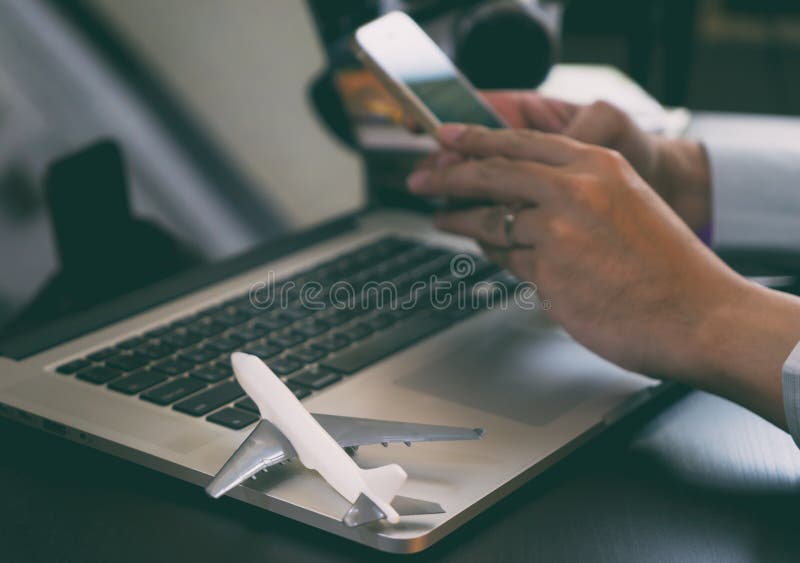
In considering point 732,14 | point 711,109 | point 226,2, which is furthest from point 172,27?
point 732,14

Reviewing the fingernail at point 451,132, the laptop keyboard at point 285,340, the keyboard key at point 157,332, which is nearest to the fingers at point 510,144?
the fingernail at point 451,132

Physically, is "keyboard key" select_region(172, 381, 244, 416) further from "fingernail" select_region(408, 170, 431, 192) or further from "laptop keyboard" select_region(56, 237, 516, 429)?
"fingernail" select_region(408, 170, 431, 192)

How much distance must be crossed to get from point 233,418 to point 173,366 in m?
0.07

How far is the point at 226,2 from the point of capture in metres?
0.73

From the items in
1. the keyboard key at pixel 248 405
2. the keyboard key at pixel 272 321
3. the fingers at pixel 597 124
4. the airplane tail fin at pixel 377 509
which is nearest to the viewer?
the airplane tail fin at pixel 377 509

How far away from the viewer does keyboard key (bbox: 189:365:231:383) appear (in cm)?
48

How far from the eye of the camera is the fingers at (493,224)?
54cm

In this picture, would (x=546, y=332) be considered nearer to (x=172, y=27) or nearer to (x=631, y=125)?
(x=631, y=125)

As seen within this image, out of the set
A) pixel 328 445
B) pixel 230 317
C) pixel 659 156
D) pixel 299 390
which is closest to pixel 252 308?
pixel 230 317

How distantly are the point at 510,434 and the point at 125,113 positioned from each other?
1.31ft

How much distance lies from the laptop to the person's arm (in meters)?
0.03

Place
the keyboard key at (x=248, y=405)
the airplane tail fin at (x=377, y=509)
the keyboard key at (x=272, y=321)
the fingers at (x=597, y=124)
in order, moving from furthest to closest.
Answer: the fingers at (x=597, y=124), the keyboard key at (x=272, y=321), the keyboard key at (x=248, y=405), the airplane tail fin at (x=377, y=509)

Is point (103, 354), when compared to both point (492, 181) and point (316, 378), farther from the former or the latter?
point (492, 181)

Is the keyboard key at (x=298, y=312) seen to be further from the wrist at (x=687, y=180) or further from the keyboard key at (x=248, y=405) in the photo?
the wrist at (x=687, y=180)
